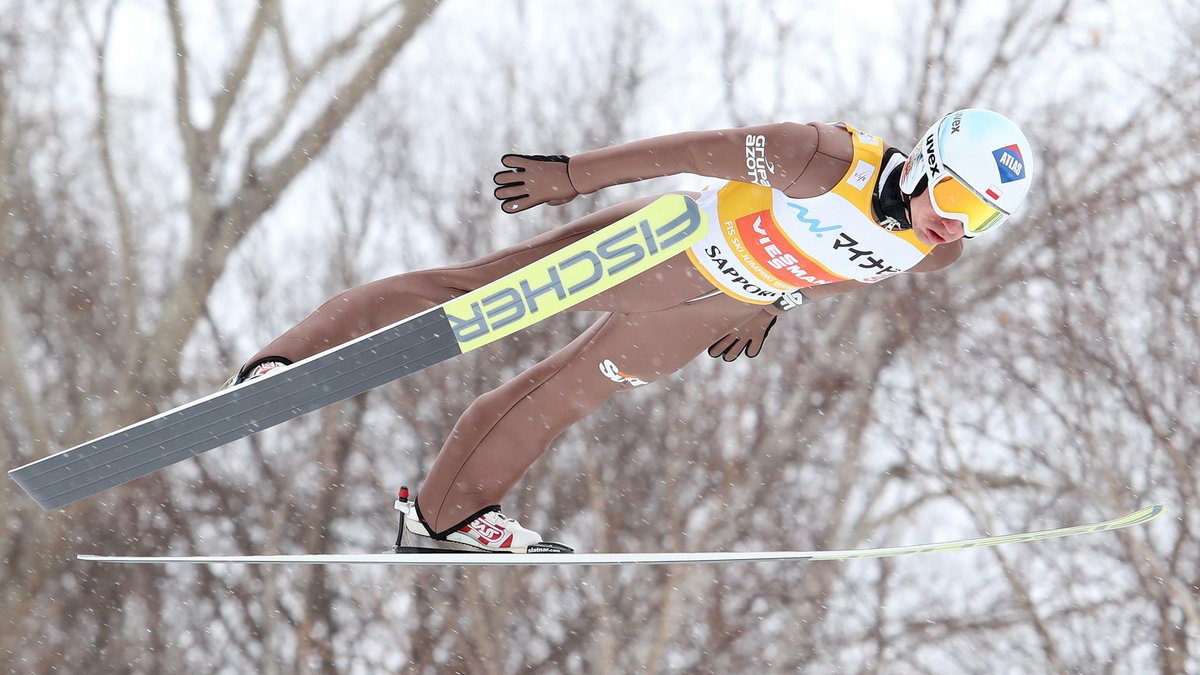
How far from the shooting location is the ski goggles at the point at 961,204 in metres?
2.23

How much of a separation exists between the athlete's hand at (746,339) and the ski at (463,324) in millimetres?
485

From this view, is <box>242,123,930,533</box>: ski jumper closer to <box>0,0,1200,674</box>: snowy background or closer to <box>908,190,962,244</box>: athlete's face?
<box>908,190,962,244</box>: athlete's face

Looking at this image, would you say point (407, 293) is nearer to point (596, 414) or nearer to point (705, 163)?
point (705, 163)

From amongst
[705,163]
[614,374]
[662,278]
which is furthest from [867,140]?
[614,374]

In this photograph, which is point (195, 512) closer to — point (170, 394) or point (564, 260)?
point (170, 394)

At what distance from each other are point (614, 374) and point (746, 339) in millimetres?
420

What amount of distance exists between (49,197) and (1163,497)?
773 cm

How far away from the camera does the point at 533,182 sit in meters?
2.47

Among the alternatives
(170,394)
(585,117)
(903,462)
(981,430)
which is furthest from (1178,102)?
(170,394)

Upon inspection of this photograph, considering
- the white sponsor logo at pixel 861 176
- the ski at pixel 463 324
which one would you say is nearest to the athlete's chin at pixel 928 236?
the white sponsor logo at pixel 861 176

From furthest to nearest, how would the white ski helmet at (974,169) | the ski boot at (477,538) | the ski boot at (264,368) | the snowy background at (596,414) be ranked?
the snowy background at (596,414) < the ski boot at (477,538) < the ski boot at (264,368) < the white ski helmet at (974,169)

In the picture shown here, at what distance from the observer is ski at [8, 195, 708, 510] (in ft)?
8.32

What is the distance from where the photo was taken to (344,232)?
7262 millimetres

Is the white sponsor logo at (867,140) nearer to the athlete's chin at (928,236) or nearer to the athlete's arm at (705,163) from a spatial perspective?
the athlete's arm at (705,163)
